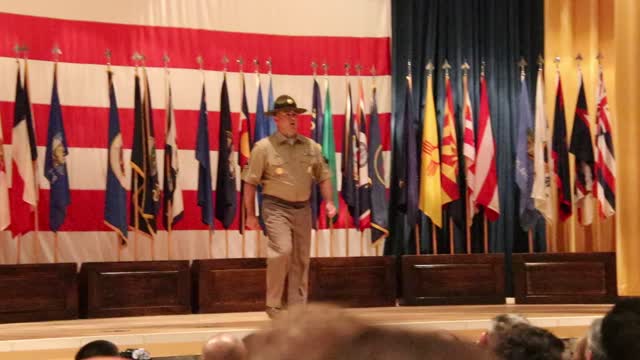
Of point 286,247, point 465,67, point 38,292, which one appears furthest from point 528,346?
point 465,67

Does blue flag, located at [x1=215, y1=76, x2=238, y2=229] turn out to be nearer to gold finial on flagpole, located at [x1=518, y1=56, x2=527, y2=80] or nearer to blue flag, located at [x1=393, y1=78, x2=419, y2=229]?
blue flag, located at [x1=393, y1=78, x2=419, y2=229]

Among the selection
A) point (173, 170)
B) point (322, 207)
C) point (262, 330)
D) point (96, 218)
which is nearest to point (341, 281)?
point (322, 207)

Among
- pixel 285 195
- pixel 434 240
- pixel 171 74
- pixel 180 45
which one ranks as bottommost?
pixel 434 240

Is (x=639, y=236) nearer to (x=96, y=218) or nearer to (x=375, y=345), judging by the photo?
(x=96, y=218)

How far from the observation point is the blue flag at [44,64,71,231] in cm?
684

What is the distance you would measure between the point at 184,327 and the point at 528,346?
3.93 m

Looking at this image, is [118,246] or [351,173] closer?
[118,246]

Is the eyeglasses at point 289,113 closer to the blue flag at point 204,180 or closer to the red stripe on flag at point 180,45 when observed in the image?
the blue flag at point 204,180

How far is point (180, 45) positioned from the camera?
7.69 m

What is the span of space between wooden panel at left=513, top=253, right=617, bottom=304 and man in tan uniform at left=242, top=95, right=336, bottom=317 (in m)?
2.29

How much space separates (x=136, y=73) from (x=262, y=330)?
6.69 meters

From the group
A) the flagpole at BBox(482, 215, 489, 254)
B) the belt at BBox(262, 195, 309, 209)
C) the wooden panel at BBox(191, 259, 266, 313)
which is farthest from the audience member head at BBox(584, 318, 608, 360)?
the flagpole at BBox(482, 215, 489, 254)

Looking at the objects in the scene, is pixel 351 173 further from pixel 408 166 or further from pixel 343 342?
pixel 343 342

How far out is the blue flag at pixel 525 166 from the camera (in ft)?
25.0
